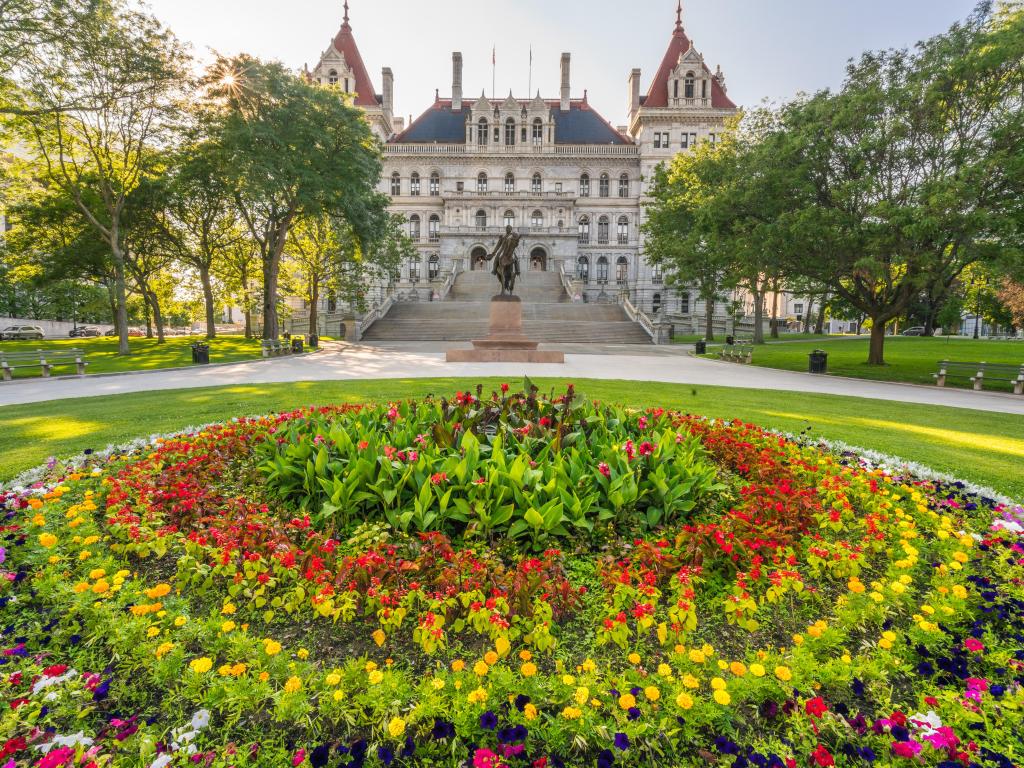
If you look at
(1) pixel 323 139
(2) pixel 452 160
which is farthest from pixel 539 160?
(1) pixel 323 139

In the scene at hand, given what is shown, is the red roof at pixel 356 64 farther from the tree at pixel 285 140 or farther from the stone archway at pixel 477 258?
the tree at pixel 285 140

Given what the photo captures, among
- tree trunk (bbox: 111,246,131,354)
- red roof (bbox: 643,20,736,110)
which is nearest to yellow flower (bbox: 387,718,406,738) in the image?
tree trunk (bbox: 111,246,131,354)

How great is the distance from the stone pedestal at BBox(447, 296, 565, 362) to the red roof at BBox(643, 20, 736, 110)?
54.2 metres

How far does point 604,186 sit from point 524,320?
36455mm

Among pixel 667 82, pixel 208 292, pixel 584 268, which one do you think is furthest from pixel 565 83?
pixel 208 292

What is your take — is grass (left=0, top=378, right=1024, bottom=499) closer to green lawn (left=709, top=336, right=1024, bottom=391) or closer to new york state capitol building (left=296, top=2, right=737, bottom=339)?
green lawn (left=709, top=336, right=1024, bottom=391)

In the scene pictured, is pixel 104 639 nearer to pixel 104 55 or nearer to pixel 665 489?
pixel 665 489

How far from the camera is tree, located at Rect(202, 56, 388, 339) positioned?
2428cm

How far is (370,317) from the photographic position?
38875mm

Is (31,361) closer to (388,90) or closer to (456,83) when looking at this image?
(388,90)

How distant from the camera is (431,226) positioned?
218 feet

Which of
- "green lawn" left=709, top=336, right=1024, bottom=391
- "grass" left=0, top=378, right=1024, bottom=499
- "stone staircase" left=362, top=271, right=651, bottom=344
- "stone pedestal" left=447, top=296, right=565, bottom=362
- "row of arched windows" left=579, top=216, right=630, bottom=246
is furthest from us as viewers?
"row of arched windows" left=579, top=216, right=630, bottom=246

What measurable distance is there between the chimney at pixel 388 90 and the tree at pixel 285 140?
155ft

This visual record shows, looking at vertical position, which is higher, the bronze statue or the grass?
the bronze statue
